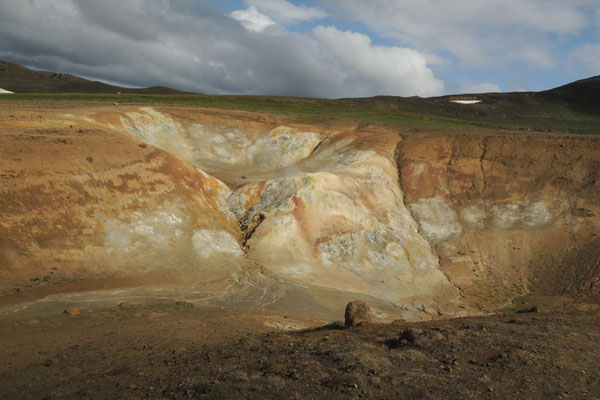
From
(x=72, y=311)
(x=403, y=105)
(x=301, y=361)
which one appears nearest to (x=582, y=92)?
(x=403, y=105)

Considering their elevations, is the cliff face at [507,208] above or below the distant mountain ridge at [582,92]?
below

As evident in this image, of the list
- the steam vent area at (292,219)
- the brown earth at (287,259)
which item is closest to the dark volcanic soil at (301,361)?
the brown earth at (287,259)

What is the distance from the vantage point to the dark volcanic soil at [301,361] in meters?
8.41

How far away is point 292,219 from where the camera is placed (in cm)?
2739

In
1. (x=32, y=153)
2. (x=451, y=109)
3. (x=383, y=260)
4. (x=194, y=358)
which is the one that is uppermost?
(x=451, y=109)

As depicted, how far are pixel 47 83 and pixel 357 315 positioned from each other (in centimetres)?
14756

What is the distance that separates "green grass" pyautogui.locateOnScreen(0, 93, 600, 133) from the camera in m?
53.0

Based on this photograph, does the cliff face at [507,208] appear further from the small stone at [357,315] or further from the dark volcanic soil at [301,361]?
the small stone at [357,315]

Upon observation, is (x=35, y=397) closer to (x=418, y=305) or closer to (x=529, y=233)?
(x=418, y=305)

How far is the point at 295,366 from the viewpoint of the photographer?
9555 millimetres

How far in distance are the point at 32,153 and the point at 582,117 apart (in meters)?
97.6

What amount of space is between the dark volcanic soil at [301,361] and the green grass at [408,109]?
37.8 m

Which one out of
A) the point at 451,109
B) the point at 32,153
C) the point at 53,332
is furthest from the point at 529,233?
the point at 451,109

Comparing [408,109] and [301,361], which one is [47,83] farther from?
[301,361]
